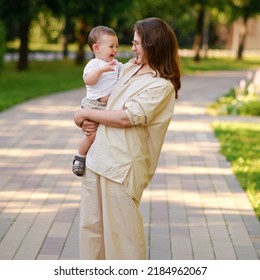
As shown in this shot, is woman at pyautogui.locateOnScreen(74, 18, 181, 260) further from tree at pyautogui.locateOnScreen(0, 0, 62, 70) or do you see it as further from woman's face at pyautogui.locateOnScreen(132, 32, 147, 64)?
tree at pyautogui.locateOnScreen(0, 0, 62, 70)

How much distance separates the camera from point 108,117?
457 cm

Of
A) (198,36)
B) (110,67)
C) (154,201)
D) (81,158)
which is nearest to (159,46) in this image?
(110,67)

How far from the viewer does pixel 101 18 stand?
113ft

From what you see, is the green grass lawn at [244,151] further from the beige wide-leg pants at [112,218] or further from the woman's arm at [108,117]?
the woman's arm at [108,117]

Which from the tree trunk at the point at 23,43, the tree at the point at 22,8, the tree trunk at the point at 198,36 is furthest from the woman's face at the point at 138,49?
the tree trunk at the point at 198,36

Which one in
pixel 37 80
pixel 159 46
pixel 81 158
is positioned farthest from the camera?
pixel 37 80

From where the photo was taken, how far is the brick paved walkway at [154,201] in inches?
254

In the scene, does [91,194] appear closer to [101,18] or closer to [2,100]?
[2,100]

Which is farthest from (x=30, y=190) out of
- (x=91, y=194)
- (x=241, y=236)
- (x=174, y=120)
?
(x=174, y=120)

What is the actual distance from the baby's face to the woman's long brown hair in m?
0.25

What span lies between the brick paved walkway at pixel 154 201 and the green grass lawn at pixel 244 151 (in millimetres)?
119

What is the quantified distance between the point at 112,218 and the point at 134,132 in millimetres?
510

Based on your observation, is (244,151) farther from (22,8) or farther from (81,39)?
(81,39)
